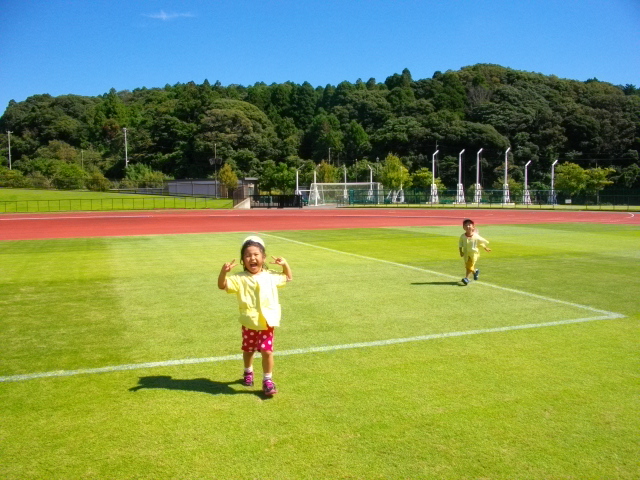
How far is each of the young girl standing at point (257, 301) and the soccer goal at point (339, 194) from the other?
199 feet

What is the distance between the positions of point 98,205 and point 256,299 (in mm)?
59591

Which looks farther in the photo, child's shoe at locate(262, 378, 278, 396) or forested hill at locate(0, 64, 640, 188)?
forested hill at locate(0, 64, 640, 188)

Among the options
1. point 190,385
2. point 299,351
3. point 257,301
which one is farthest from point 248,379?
point 299,351

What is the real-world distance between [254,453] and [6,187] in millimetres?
85918

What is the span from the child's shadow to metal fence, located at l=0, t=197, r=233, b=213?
54.0 metres

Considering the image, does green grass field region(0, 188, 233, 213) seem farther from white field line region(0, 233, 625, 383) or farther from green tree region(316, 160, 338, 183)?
white field line region(0, 233, 625, 383)

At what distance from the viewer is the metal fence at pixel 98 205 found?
56.8 meters

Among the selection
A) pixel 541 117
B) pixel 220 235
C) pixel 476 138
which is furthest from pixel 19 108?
pixel 220 235

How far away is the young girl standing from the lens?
539 cm

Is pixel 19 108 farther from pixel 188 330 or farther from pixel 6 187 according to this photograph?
pixel 188 330

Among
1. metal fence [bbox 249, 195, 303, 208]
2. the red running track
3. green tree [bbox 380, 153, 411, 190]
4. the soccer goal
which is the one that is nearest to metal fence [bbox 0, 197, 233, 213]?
metal fence [bbox 249, 195, 303, 208]

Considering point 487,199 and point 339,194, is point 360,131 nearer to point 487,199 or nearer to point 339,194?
point 339,194

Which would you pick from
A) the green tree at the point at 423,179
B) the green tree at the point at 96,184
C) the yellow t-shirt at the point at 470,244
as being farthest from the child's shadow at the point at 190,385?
the green tree at the point at 423,179

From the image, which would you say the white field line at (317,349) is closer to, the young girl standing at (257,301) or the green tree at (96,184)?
the young girl standing at (257,301)
